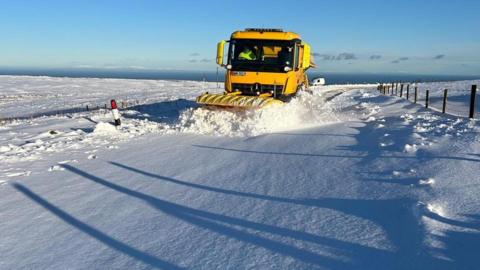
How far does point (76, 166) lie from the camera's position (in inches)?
307

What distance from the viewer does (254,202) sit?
5.12 metres

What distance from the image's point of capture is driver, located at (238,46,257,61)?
13.2 meters

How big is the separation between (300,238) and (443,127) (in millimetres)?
6051

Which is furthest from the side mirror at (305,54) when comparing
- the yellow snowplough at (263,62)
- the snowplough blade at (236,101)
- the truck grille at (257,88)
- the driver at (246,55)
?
the snowplough blade at (236,101)

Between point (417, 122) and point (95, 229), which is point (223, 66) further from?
point (95, 229)

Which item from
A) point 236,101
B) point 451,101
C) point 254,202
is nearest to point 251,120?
point 236,101

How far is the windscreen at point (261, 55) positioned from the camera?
13016 millimetres

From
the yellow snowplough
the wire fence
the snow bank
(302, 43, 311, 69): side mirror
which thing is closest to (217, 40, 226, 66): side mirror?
the yellow snowplough

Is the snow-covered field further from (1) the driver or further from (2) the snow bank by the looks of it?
(1) the driver

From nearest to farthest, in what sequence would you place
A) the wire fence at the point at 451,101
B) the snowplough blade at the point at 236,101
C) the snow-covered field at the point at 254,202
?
the snow-covered field at the point at 254,202
the snowplough blade at the point at 236,101
the wire fence at the point at 451,101

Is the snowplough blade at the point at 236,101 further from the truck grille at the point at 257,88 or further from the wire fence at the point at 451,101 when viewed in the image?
the wire fence at the point at 451,101

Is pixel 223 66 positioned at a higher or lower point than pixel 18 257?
higher

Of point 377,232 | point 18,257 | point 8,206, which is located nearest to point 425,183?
point 377,232

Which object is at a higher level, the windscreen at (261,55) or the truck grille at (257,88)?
the windscreen at (261,55)
